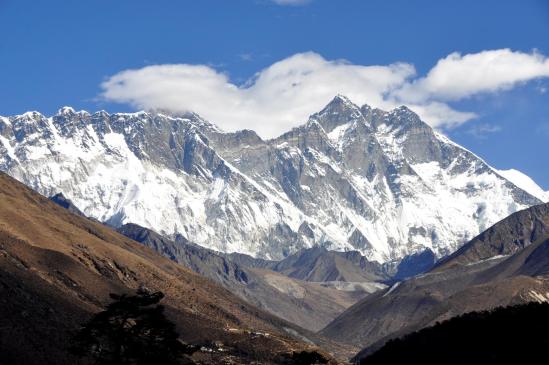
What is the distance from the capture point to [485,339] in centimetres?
16762

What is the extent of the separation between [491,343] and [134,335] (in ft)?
280

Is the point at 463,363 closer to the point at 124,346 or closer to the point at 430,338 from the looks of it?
the point at 430,338

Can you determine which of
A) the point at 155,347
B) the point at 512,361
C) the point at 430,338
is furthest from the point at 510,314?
the point at 155,347

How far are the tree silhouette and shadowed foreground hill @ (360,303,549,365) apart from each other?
201 ft

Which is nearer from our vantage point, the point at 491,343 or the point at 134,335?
the point at 134,335

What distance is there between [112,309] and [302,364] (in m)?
20.0

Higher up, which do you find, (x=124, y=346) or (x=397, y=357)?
(x=397, y=357)

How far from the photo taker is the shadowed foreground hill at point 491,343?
146 m

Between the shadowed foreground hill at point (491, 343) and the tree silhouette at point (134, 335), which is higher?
the shadowed foreground hill at point (491, 343)

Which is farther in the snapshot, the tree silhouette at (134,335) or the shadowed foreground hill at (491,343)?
the shadowed foreground hill at (491,343)

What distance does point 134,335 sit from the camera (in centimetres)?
8794

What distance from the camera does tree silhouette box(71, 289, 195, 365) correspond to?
85938 mm

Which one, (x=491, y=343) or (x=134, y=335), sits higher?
(x=491, y=343)

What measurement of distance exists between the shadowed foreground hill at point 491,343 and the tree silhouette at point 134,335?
6128cm
